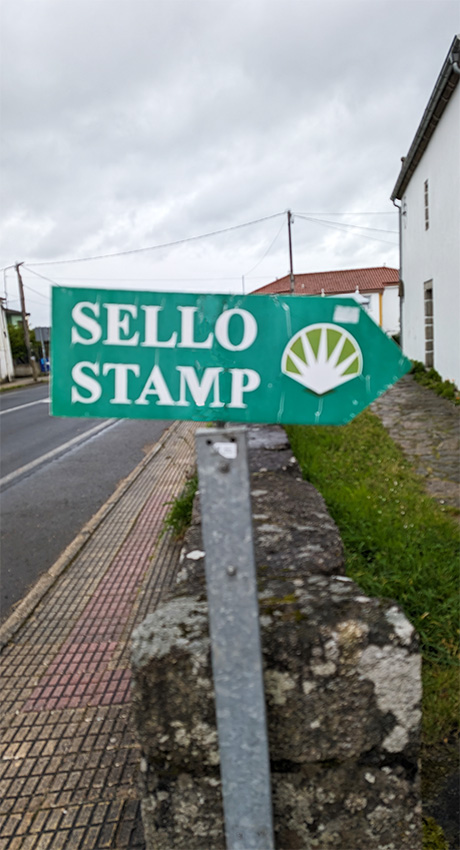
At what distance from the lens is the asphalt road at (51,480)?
216 inches

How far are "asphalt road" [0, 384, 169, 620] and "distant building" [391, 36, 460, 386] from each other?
21.6 ft

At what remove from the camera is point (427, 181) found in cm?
1544

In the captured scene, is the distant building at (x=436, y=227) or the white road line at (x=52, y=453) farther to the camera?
the distant building at (x=436, y=227)

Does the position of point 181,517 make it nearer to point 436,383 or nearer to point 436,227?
point 436,383

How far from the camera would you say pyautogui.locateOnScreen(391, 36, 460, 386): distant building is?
11.9 meters

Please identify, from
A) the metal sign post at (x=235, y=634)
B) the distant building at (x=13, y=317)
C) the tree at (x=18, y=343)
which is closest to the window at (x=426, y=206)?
the metal sign post at (x=235, y=634)

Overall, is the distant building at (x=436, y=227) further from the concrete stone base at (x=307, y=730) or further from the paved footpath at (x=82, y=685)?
the concrete stone base at (x=307, y=730)

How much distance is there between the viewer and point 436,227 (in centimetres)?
1409

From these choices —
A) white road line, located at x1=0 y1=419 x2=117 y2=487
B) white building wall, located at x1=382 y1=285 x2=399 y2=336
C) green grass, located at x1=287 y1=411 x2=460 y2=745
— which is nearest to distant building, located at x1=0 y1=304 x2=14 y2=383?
white building wall, located at x1=382 y1=285 x2=399 y2=336

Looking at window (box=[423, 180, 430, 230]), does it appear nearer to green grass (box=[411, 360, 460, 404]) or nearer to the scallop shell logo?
green grass (box=[411, 360, 460, 404])

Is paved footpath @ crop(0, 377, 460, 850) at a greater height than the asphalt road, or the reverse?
the asphalt road

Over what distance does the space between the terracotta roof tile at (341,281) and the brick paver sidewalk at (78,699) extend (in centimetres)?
4216

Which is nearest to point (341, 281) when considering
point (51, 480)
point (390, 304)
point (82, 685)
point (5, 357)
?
point (390, 304)

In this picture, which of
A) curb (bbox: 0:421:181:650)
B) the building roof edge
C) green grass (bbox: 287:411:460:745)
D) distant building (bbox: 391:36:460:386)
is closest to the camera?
green grass (bbox: 287:411:460:745)
